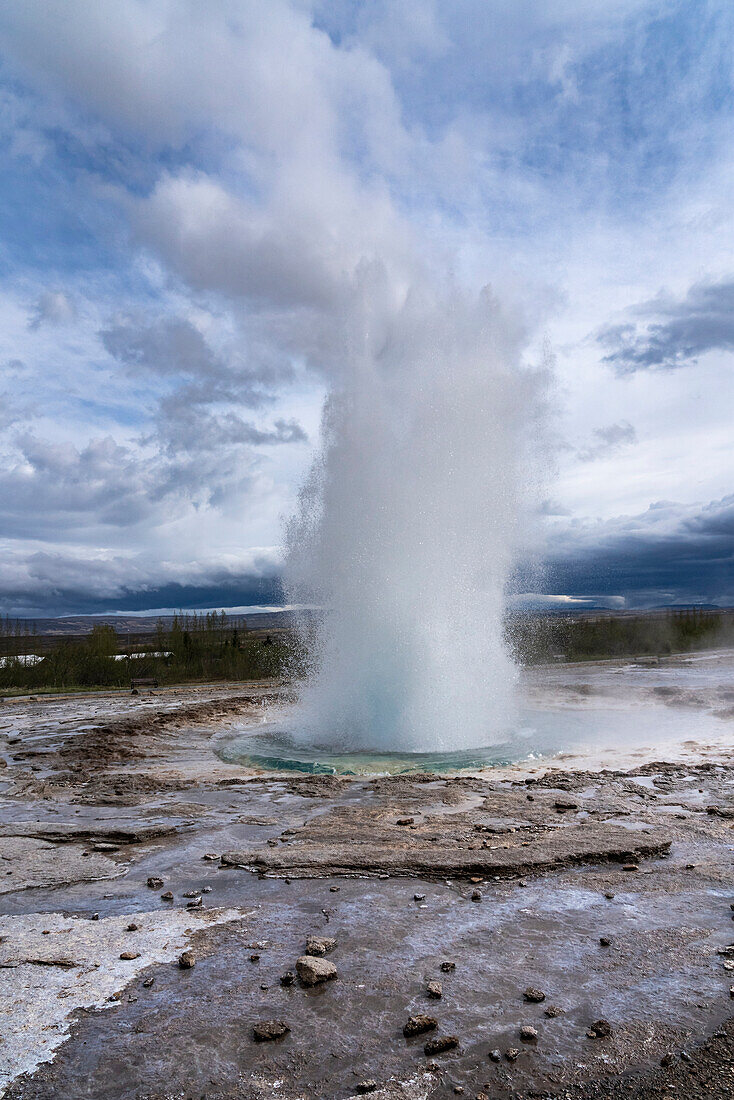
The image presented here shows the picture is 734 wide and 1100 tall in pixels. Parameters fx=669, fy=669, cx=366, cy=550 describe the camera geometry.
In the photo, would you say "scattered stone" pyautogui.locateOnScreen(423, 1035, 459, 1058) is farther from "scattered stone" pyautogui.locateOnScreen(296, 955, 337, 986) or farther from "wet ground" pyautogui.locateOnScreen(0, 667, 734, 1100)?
"scattered stone" pyautogui.locateOnScreen(296, 955, 337, 986)

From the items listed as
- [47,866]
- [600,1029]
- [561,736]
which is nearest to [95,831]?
[47,866]

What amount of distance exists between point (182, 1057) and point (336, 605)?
11.0 metres

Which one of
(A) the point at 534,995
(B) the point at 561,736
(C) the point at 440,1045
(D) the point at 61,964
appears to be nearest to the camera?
(C) the point at 440,1045

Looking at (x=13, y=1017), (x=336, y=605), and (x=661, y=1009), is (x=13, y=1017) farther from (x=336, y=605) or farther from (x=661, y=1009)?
(x=336, y=605)

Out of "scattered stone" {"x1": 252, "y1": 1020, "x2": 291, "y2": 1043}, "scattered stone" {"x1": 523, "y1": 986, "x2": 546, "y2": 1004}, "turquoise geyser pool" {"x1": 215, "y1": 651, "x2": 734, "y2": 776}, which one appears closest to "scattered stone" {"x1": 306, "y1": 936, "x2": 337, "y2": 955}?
"scattered stone" {"x1": 252, "y1": 1020, "x2": 291, "y2": 1043}

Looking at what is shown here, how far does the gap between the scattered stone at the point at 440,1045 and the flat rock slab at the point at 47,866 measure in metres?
3.21

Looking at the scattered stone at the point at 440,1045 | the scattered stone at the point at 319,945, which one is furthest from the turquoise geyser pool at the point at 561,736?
the scattered stone at the point at 440,1045

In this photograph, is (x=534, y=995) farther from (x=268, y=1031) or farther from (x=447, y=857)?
(x=447, y=857)

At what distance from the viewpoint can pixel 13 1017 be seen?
313 centimetres

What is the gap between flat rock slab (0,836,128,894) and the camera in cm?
504

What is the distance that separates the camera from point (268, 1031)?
9.64ft

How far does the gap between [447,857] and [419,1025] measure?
2412 mm

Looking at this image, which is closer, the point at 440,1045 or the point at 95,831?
the point at 440,1045

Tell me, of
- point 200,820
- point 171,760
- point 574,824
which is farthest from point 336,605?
point 574,824
